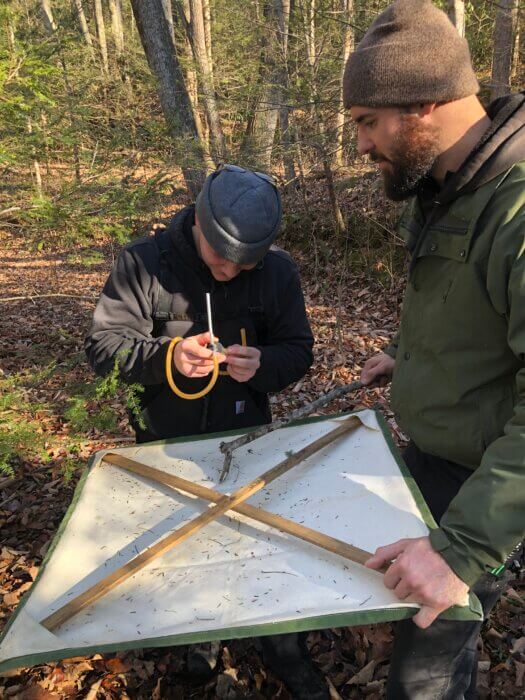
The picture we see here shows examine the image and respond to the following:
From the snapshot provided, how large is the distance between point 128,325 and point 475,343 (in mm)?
1658

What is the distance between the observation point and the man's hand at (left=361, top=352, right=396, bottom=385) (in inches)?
→ 104

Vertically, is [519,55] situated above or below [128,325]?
above

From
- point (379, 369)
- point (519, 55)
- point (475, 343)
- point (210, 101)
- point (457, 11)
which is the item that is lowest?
point (379, 369)

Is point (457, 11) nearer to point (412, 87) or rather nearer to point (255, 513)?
point (412, 87)

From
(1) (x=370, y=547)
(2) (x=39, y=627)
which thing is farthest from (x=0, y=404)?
(1) (x=370, y=547)

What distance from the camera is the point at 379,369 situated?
267 cm

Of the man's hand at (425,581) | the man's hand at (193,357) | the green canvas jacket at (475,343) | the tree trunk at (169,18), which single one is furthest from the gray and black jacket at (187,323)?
the tree trunk at (169,18)

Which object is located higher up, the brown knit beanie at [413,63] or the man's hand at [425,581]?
the brown knit beanie at [413,63]

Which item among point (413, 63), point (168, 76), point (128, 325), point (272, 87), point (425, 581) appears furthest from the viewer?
point (168, 76)

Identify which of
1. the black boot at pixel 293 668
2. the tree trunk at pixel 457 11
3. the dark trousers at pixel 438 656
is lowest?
the black boot at pixel 293 668

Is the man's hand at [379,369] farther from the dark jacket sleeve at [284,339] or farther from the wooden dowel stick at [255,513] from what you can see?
the wooden dowel stick at [255,513]

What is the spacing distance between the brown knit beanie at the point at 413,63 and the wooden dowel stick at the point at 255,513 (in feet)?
5.31

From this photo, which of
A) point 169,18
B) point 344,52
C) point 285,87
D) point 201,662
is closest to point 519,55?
point 344,52

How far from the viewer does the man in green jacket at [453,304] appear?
1.45m
